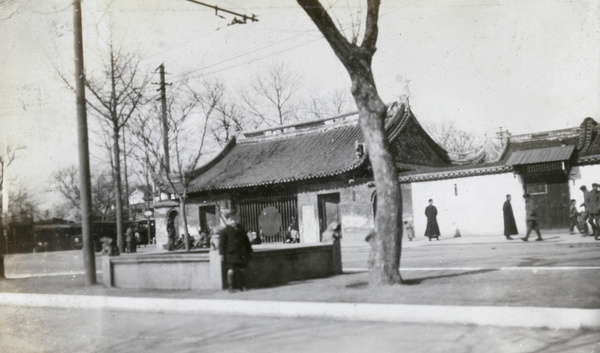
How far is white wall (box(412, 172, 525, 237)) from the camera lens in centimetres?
2186

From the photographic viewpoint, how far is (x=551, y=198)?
21500 millimetres

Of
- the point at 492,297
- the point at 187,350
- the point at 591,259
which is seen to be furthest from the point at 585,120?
the point at 187,350

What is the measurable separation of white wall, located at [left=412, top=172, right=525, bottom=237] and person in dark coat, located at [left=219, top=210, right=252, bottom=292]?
14.4m

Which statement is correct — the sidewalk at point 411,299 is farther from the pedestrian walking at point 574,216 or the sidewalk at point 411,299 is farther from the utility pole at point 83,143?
the pedestrian walking at point 574,216

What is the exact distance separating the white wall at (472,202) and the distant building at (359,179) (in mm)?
38

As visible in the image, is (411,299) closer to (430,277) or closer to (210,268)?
(430,277)

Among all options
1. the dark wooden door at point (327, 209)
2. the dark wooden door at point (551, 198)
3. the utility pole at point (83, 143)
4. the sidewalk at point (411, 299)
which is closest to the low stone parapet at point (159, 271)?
the sidewalk at point (411, 299)

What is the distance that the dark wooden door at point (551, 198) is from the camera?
69.7ft

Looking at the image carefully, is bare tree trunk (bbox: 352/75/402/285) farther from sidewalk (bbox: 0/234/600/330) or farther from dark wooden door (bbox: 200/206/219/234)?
dark wooden door (bbox: 200/206/219/234)

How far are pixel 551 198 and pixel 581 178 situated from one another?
1.31 metres

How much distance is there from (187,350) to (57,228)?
49967 mm

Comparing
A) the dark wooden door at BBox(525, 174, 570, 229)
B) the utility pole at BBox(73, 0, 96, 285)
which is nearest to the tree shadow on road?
the utility pole at BBox(73, 0, 96, 285)

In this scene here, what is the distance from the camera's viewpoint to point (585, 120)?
74.1 ft

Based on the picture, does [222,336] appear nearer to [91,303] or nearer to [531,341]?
[531,341]
